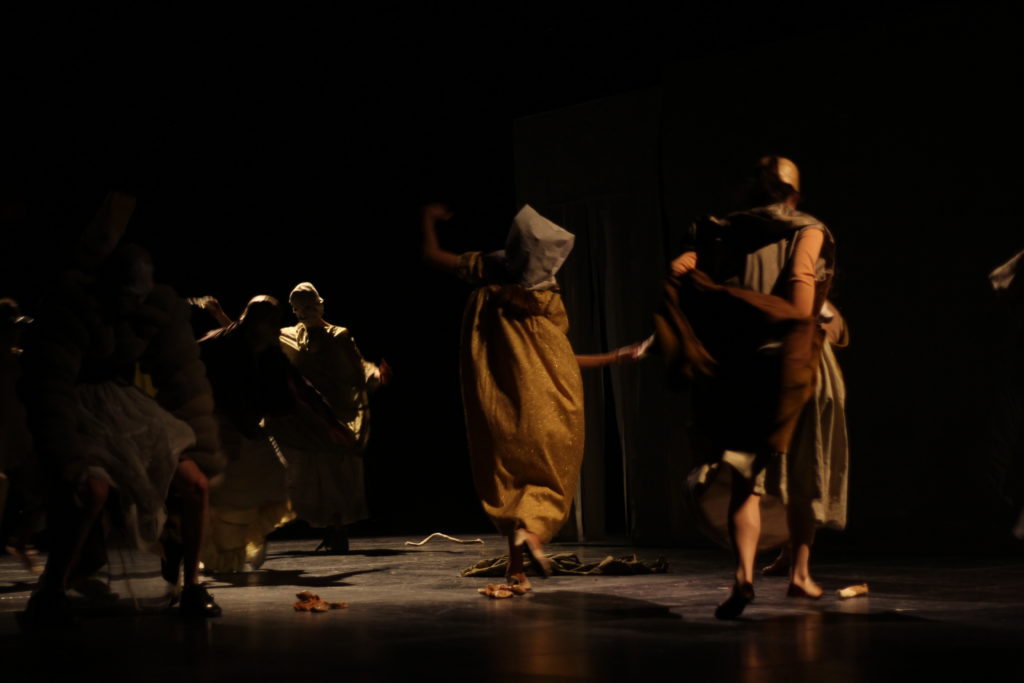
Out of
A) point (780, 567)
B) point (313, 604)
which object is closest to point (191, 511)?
point (313, 604)

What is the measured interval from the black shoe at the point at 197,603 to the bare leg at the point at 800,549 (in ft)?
7.05

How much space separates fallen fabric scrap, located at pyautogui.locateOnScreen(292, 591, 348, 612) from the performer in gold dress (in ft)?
3.25

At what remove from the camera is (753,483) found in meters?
4.65

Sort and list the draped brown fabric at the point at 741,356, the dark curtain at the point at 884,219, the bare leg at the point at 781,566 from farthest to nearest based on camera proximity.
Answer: the dark curtain at the point at 884,219 → the bare leg at the point at 781,566 → the draped brown fabric at the point at 741,356

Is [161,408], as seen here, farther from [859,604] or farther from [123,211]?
[859,604]

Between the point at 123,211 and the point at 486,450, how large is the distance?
1.92m

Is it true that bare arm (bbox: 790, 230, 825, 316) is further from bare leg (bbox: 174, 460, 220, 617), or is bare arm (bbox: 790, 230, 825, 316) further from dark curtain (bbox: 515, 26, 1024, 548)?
dark curtain (bbox: 515, 26, 1024, 548)

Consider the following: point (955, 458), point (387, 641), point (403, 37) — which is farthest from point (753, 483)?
point (403, 37)

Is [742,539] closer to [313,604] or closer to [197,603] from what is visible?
[313,604]

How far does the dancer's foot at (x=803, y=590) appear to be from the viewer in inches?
204

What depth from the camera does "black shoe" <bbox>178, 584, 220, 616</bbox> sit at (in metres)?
5.05

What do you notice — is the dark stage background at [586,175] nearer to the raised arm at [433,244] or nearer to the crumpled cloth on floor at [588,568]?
the raised arm at [433,244]

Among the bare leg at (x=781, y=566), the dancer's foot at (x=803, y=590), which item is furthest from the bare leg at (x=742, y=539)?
the bare leg at (x=781, y=566)

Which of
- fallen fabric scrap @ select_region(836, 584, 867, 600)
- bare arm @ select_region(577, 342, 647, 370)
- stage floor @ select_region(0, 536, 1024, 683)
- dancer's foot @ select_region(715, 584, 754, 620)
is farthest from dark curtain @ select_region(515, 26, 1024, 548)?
dancer's foot @ select_region(715, 584, 754, 620)
